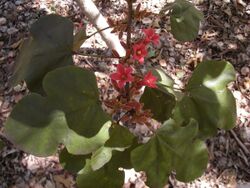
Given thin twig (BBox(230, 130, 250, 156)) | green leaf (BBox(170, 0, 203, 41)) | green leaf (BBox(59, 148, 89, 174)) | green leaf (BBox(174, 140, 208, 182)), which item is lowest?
thin twig (BBox(230, 130, 250, 156))

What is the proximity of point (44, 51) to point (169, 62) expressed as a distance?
102 cm

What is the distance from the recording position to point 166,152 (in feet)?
4.33

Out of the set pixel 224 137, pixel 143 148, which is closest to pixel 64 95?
pixel 143 148

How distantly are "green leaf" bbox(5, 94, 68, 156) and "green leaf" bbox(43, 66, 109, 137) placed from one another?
0.03 metres

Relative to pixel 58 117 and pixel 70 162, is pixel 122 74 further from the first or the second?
pixel 70 162

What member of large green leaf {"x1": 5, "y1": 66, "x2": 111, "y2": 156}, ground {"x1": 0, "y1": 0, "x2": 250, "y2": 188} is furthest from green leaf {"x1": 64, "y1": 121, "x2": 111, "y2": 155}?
ground {"x1": 0, "y1": 0, "x2": 250, "y2": 188}

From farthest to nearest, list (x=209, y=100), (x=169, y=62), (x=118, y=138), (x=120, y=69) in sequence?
(x=169, y=62) < (x=209, y=100) < (x=118, y=138) < (x=120, y=69)

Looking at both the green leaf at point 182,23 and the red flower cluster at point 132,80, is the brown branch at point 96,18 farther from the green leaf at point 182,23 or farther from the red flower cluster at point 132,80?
the red flower cluster at point 132,80

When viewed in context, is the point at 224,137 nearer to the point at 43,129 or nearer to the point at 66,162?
the point at 66,162

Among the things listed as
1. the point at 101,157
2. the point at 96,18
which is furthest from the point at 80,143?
the point at 96,18

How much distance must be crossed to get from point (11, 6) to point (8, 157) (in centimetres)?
92

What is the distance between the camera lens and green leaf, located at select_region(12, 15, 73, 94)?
54.0 inches

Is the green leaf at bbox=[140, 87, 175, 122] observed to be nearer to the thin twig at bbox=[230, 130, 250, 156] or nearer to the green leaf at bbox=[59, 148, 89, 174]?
the green leaf at bbox=[59, 148, 89, 174]

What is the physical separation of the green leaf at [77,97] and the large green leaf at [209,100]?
11.8 inches
